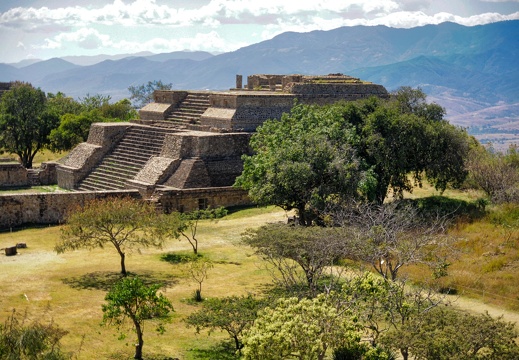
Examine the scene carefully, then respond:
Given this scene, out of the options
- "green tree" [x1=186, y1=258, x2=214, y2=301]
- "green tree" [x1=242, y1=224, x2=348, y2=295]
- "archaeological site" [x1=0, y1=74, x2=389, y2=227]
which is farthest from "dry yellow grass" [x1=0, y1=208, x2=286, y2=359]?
"archaeological site" [x1=0, y1=74, x2=389, y2=227]

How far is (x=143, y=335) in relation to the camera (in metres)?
17.1

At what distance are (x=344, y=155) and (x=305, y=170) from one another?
6.29ft

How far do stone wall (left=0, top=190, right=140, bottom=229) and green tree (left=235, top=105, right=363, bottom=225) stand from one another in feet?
21.9

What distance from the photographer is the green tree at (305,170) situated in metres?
23.3

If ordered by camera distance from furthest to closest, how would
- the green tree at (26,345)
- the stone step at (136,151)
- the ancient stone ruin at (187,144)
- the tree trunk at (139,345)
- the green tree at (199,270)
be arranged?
the stone step at (136,151) → the ancient stone ruin at (187,144) → the green tree at (199,270) → the tree trunk at (139,345) → the green tree at (26,345)

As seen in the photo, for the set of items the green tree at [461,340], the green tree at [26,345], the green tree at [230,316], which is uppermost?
the green tree at [26,345]

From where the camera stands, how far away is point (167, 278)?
2142cm

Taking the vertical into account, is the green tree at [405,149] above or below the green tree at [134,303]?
above

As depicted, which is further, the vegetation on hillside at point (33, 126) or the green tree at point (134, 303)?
the vegetation on hillside at point (33, 126)

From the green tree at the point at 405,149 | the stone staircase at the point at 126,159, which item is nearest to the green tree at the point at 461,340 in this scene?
the green tree at the point at 405,149

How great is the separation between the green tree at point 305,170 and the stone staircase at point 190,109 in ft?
36.2

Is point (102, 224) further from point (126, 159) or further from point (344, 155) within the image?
point (126, 159)

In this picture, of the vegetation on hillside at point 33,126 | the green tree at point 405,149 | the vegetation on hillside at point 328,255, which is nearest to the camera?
the vegetation on hillside at point 328,255

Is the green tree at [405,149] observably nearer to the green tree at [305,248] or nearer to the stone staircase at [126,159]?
the green tree at [305,248]
